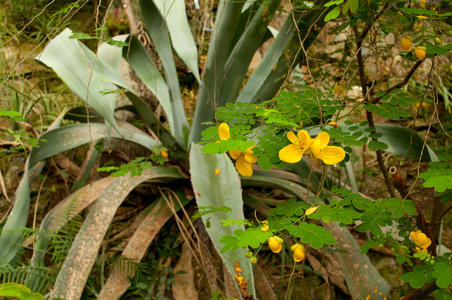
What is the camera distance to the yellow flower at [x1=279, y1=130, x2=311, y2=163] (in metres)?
0.56

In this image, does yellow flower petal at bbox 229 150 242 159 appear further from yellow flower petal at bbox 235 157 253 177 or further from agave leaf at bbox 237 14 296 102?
agave leaf at bbox 237 14 296 102

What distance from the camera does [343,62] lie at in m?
1.58

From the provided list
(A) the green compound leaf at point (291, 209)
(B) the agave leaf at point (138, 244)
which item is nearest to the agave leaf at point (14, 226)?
(B) the agave leaf at point (138, 244)

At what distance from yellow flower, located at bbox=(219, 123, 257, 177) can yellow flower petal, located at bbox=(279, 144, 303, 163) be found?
10 centimetres

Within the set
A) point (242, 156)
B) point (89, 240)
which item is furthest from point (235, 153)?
point (89, 240)

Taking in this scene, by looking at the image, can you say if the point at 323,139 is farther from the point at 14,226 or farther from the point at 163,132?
the point at 14,226

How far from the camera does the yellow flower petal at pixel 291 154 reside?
1.84 feet

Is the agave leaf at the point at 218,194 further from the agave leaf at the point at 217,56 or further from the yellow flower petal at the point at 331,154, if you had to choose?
the yellow flower petal at the point at 331,154

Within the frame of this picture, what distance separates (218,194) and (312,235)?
0.55 meters

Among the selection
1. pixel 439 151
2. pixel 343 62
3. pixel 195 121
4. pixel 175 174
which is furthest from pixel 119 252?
pixel 439 151

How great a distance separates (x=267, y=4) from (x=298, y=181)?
75cm

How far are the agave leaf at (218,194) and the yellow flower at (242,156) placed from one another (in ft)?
0.63

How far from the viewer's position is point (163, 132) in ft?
4.44

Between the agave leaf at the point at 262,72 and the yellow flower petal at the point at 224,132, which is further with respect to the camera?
the agave leaf at the point at 262,72
